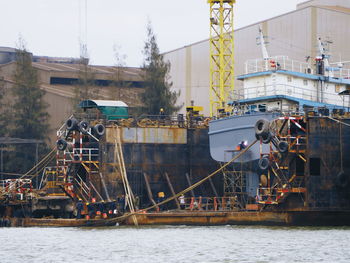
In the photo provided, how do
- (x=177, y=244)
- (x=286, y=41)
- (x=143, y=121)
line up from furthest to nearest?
(x=286, y=41)
(x=143, y=121)
(x=177, y=244)

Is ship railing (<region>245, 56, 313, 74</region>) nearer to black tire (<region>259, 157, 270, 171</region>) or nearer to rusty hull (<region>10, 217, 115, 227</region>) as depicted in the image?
black tire (<region>259, 157, 270, 171</region>)

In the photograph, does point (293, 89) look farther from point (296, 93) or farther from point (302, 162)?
point (302, 162)

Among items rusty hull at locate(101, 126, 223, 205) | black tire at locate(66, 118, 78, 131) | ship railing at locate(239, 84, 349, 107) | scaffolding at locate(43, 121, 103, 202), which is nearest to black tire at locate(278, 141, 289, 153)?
ship railing at locate(239, 84, 349, 107)

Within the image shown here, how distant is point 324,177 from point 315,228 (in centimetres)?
260

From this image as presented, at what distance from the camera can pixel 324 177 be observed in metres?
49.2

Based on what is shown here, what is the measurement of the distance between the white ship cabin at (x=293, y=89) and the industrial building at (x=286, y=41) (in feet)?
23.4

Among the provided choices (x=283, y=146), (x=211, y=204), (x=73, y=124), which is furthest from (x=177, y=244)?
(x=73, y=124)

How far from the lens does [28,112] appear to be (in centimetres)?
7694

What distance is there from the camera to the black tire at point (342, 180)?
1927 inches

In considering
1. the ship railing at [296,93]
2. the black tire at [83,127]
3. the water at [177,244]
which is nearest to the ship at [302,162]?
the water at [177,244]

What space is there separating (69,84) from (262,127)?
144ft

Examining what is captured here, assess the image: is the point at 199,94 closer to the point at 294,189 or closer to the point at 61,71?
the point at 61,71

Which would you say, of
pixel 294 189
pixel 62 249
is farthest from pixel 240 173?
pixel 62 249

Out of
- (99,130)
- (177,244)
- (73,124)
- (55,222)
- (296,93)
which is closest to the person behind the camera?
(177,244)
